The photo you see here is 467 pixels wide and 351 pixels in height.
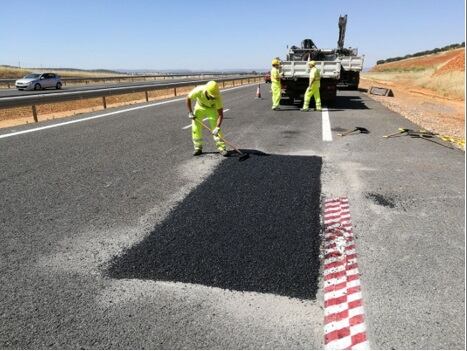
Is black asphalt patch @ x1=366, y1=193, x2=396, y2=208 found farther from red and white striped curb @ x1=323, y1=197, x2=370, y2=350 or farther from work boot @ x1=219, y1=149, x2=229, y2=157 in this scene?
work boot @ x1=219, y1=149, x2=229, y2=157

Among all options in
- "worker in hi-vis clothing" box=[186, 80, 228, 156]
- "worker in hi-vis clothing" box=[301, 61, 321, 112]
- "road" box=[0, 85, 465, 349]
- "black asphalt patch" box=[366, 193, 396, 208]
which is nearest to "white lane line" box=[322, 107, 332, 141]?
"worker in hi-vis clothing" box=[301, 61, 321, 112]

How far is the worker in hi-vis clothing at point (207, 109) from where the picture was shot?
283 inches

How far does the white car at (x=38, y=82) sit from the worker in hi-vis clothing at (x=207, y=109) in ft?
92.9

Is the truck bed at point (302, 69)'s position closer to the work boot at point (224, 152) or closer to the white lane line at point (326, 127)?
the white lane line at point (326, 127)

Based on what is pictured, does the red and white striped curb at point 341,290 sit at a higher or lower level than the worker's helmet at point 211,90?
lower

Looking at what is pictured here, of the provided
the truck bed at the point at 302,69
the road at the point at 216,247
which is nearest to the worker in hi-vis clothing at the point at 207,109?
the road at the point at 216,247

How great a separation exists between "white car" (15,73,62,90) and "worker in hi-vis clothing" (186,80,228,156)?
2832 cm

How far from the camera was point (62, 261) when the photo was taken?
3545 mm

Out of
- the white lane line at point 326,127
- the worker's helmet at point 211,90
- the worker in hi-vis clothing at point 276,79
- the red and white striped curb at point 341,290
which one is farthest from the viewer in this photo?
the worker in hi-vis clothing at point 276,79

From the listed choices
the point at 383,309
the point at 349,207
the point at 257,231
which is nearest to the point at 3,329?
the point at 257,231

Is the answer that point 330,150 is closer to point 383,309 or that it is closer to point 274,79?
point 383,309

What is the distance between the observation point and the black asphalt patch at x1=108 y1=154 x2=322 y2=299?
328 cm

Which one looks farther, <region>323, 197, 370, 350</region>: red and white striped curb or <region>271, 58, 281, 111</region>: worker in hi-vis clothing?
<region>271, 58, 281, 111</region>: worker in hi-vis clothing

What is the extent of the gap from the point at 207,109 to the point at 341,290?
5117 millimetres
